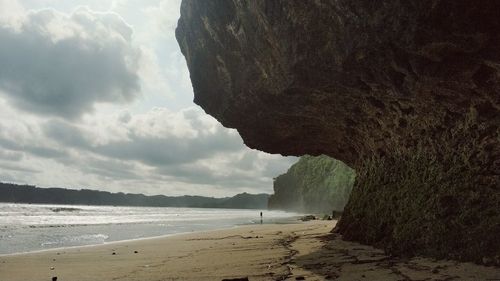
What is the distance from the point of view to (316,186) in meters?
114

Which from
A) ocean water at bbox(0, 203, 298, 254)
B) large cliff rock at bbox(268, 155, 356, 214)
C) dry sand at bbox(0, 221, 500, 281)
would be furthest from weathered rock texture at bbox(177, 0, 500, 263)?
large cliff rock at bbox(268, 155, 356, 214)

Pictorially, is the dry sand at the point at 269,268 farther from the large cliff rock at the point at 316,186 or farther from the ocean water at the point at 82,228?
the large cliff rock at the point at 316,186

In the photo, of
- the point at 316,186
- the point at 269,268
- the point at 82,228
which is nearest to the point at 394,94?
the point at 269,268

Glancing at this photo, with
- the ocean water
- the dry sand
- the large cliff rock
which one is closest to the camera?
the dry sand

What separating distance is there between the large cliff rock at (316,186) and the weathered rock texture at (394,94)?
2625 inches

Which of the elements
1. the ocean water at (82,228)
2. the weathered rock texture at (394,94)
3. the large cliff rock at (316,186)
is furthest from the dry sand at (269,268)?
the large cliff rock at (316,186)

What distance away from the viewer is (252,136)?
18.5m

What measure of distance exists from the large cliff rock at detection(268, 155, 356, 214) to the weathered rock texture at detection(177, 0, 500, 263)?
66664mm

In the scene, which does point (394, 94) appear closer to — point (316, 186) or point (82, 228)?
point (82, 228)

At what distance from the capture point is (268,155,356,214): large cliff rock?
89188 mm

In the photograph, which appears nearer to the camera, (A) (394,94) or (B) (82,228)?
(A) (394,94)

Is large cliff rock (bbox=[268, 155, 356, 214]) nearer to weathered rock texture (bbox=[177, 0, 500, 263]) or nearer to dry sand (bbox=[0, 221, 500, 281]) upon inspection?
weathered rock texture (bbox=[177, 0, 500, 263])

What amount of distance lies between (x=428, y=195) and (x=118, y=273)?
7.39 metres

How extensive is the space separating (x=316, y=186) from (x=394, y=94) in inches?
4192
